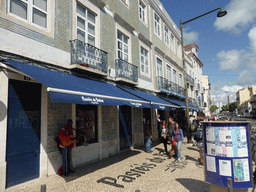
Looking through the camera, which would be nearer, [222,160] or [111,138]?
[222,160]

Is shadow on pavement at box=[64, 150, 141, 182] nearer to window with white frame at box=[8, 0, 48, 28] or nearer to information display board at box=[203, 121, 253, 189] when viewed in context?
information display board at box=[203, 121, 253, 189]

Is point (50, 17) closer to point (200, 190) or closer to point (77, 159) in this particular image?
point (77, 159)

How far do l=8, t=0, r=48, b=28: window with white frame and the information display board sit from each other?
6.02m

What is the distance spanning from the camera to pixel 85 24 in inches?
316

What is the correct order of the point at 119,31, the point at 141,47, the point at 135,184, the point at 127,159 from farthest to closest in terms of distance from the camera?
1. the point at 141,47
2. the point at 119,31
3. the point at 127,159
4. the point at 135,184

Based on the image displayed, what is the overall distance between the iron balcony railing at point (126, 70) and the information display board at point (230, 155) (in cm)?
639

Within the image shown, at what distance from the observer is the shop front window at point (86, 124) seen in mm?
7273

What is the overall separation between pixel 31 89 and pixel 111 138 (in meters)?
4.51

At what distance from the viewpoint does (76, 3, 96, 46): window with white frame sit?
7719 mm

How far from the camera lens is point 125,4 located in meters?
11.0

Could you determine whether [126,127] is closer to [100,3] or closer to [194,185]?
[194,185]

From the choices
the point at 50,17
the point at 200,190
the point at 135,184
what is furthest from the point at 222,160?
the point at 50,17

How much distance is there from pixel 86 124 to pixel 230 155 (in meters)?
5.58

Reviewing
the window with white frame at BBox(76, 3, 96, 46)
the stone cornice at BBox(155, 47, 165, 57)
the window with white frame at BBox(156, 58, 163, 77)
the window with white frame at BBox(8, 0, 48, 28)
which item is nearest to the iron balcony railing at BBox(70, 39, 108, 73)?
the window with white frame at BBox(76, 3, 96, 46)
